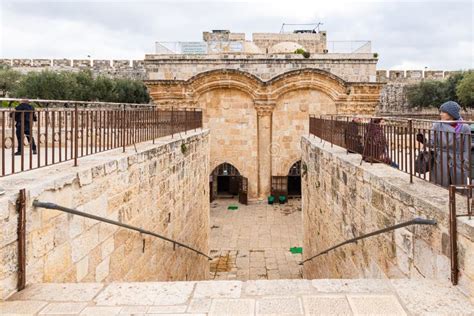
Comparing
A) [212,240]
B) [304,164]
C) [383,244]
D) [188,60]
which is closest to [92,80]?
[188,60]

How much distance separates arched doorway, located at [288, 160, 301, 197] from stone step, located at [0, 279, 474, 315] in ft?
57.4

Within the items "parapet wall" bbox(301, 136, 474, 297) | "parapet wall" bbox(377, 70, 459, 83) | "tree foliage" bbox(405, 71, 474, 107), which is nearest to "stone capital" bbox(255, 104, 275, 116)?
"parapet wall" bbox(301, 136, 474, 297)

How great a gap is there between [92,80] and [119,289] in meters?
28.3

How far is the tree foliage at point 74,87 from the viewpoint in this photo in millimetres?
26891

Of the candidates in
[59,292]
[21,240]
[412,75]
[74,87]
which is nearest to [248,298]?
[59,292]

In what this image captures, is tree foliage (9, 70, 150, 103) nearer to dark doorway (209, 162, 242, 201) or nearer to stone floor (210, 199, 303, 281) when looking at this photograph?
dark doorway (209, 162, 242, 201)

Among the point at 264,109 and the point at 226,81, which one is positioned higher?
the point at 226,81

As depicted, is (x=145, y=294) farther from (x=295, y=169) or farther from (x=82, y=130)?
(x=295, y=169)

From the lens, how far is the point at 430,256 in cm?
350

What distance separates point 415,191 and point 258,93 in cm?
1610

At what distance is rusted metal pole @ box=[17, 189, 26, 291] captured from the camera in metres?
3.18

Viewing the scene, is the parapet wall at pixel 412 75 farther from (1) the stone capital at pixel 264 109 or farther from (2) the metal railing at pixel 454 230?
(2) the metal railing at pixel 454 230

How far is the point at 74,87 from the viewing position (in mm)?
27641

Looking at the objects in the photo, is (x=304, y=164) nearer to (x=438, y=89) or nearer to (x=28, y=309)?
(x=28, y=309)
